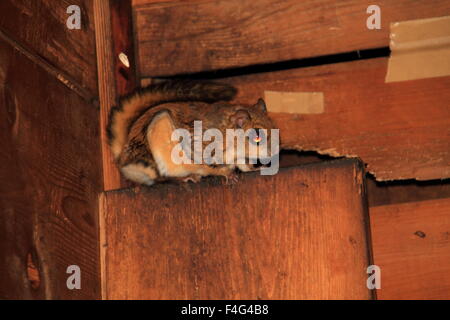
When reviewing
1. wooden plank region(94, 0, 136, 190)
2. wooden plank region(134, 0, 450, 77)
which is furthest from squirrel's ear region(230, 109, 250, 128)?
wooden plank region(94, 0, 136, 190)

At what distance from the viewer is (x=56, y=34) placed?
6.89ft

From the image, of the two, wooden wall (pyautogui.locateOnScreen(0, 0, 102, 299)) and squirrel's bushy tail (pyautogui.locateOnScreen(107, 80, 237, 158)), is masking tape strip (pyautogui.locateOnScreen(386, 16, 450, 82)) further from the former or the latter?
wooden wall (pyautogui.locateOnScreen(0, 0, 102, 299))

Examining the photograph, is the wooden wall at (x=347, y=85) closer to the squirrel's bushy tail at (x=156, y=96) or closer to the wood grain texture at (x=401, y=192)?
the wood grain texture at (x=401, y=192)

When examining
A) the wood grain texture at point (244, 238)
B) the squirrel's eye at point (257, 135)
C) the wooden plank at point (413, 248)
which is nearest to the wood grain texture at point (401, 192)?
the wooden plank at point (413, 248)

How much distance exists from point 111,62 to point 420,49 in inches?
45.7

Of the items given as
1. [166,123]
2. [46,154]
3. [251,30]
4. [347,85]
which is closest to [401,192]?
[347,85]

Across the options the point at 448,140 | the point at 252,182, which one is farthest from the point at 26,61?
the point at 448,140

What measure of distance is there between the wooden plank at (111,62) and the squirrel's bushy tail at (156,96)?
0.15 feet

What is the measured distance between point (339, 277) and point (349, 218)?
0.54ft

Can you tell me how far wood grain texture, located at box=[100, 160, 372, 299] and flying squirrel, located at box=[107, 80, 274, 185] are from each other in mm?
376

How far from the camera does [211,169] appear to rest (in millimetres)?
2311

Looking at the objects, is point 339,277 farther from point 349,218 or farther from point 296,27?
point 296,27

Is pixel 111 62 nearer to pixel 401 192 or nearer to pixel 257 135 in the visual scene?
pixel 257 135

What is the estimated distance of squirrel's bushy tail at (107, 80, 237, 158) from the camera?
235cm
